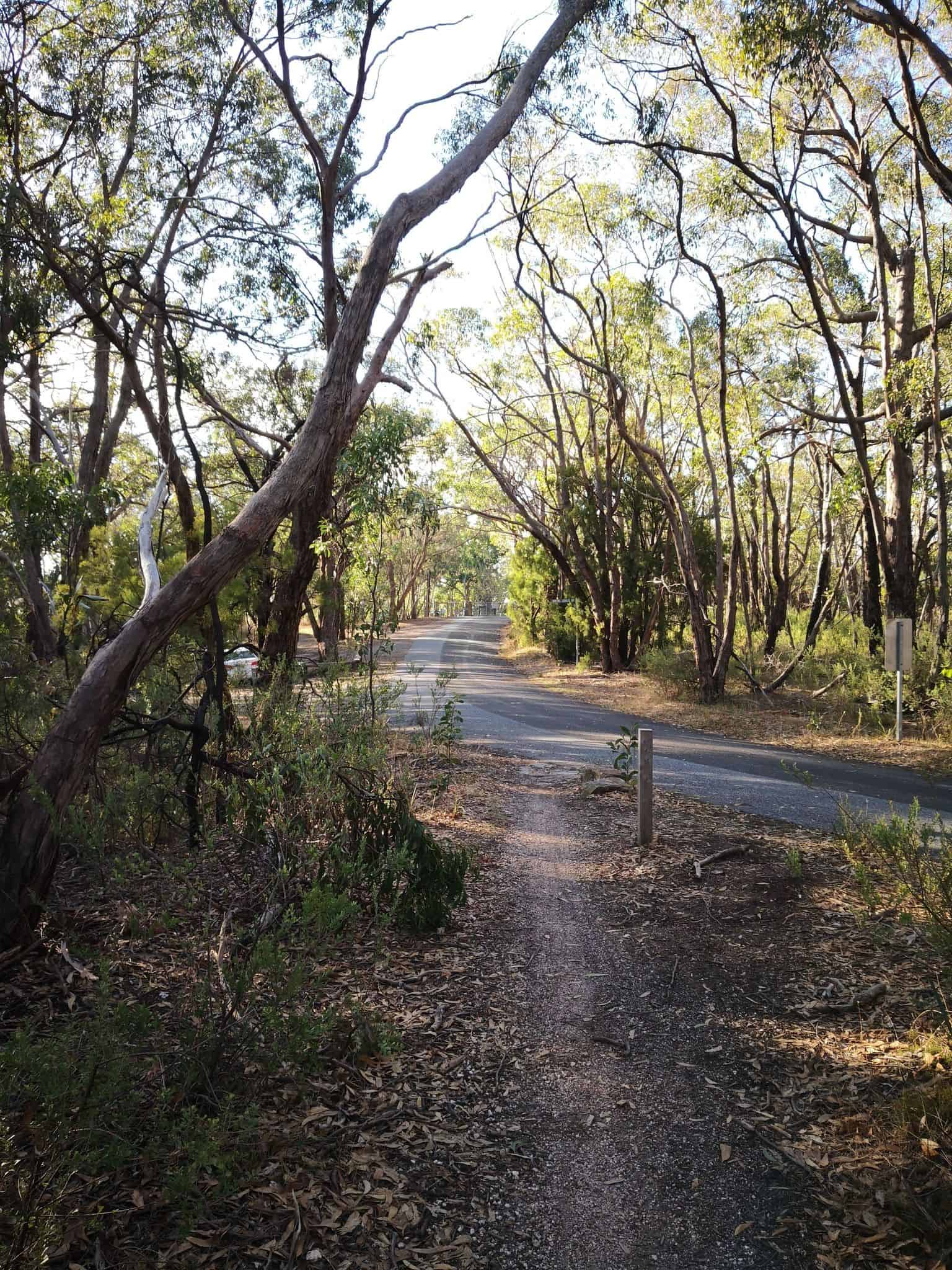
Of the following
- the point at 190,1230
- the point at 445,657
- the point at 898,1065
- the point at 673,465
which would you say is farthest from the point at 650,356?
the point at 190,1230

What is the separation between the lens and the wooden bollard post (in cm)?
726

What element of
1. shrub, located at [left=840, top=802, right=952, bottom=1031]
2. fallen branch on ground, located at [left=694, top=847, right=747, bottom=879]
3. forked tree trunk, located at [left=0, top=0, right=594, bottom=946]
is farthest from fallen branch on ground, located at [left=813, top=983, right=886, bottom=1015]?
forked tree trunk, located at [left=0, top=0, right=594, bottom=946]

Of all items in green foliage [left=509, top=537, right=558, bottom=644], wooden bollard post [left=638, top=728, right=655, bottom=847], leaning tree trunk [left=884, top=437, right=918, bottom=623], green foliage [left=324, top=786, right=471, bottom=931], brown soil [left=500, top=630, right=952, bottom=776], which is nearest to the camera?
green foliage [left=324, top=786, right=471, bottom=931]

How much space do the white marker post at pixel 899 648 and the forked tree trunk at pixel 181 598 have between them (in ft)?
30.8

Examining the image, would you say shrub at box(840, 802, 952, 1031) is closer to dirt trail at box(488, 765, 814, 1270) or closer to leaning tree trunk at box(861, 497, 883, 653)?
dirt trail at box(488, 765, 814, 1270)

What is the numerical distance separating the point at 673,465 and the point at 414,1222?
25181 millimetres

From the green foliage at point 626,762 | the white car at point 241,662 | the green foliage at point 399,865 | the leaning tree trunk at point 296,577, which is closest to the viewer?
the green foliage at point 399,865

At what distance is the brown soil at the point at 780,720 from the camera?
1273cm

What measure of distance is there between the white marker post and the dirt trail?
8.92 meters

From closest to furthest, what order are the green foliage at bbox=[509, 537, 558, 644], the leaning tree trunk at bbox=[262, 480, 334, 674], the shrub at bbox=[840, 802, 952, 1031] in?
the shrub at bbox=[840, 802, 952, 1031]
the leaning tree trunk at bbox=[262, 480, 334, 674]
the green foliage at bbox=[509, 537, 558, 644]

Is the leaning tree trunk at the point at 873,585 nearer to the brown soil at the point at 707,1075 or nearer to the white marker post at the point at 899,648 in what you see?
the white marker post at the point at 899,648

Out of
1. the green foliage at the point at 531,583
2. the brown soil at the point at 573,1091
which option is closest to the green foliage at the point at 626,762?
the brown soil at the point at 573,1091

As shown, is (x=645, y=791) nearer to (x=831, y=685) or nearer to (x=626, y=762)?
(x=626, y=762)

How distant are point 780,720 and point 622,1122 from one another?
13352 mm
